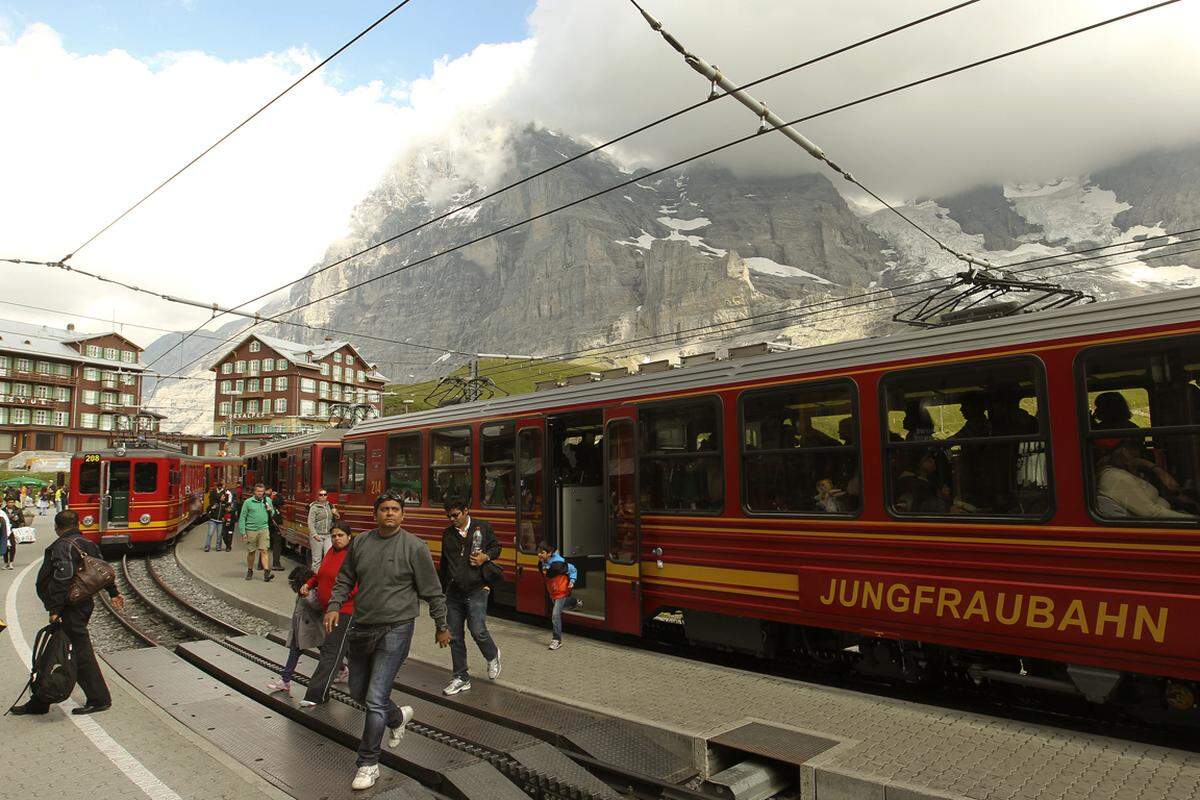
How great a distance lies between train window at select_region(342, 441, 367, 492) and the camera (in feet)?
51.8

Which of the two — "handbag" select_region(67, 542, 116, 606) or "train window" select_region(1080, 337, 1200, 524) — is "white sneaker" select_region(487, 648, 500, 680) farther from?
"train window" select_region(1080, 337, 1200, 524)

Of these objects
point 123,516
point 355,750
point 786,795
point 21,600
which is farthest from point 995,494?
point 123,516

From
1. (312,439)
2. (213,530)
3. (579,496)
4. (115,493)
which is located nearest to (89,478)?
(115,493)

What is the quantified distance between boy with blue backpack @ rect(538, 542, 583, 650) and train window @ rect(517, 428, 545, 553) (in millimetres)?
1102

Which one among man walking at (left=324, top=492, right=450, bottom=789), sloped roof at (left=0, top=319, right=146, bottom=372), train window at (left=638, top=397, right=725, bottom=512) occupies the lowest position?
man walking at (left=324, top=492, right=450, bottom=789)

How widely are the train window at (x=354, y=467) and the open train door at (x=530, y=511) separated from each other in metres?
5.77

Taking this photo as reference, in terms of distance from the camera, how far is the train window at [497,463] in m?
11.6

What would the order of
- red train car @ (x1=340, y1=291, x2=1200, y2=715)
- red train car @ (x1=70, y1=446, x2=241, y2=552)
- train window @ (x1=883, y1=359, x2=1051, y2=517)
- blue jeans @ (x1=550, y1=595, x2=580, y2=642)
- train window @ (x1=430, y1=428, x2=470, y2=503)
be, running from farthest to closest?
red train car @ (x1=70, y1=446, x2=241, y2=552), train window @ (x1=430, y1=428, x2=470, y2=503), blue jeans @ (x1=550, y1=595, x2=580, y2=642), train window @ (x1=883, y1=359, x2=1051, y2=517), red train car @ (x1=340, y1=291, x2=1200, y2=715)

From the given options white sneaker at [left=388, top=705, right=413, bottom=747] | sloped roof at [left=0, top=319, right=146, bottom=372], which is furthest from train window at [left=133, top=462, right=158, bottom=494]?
sloped roof at [left=0, top=319, right=146, bottom=372]

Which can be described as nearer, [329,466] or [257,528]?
[257,528]

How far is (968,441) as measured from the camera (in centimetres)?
656

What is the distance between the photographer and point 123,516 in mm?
22250

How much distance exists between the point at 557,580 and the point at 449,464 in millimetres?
4196

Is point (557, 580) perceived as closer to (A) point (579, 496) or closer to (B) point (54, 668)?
(A) point (579, 496)
